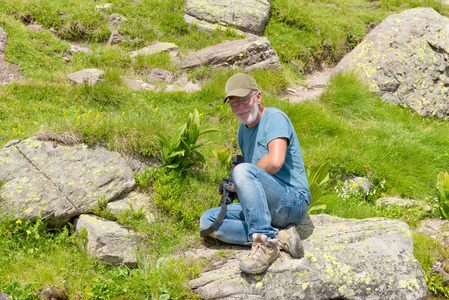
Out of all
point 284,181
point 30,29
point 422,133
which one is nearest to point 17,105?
point 30,29

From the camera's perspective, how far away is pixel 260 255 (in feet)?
12.3

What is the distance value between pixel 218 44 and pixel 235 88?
7277mm

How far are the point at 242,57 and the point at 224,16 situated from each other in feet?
9.57

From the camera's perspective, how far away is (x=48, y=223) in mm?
4871

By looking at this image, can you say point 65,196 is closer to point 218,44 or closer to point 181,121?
point 181,121

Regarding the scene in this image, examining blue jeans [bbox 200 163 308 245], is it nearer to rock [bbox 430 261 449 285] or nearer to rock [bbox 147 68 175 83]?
rock [bbox 430 261 449 285]

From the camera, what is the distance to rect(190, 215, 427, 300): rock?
3.80 m

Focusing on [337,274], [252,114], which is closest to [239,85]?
[252,114]

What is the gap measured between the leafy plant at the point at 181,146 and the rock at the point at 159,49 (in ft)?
17.9

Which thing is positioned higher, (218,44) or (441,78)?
(441,78)

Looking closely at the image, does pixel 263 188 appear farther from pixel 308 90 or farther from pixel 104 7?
pixel 104 7

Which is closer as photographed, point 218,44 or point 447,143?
point 447,143

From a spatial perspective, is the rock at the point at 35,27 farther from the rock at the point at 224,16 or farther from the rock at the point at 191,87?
the rock at the point at 191,87

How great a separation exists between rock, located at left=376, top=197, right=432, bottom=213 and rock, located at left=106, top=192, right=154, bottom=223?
4.12 m
